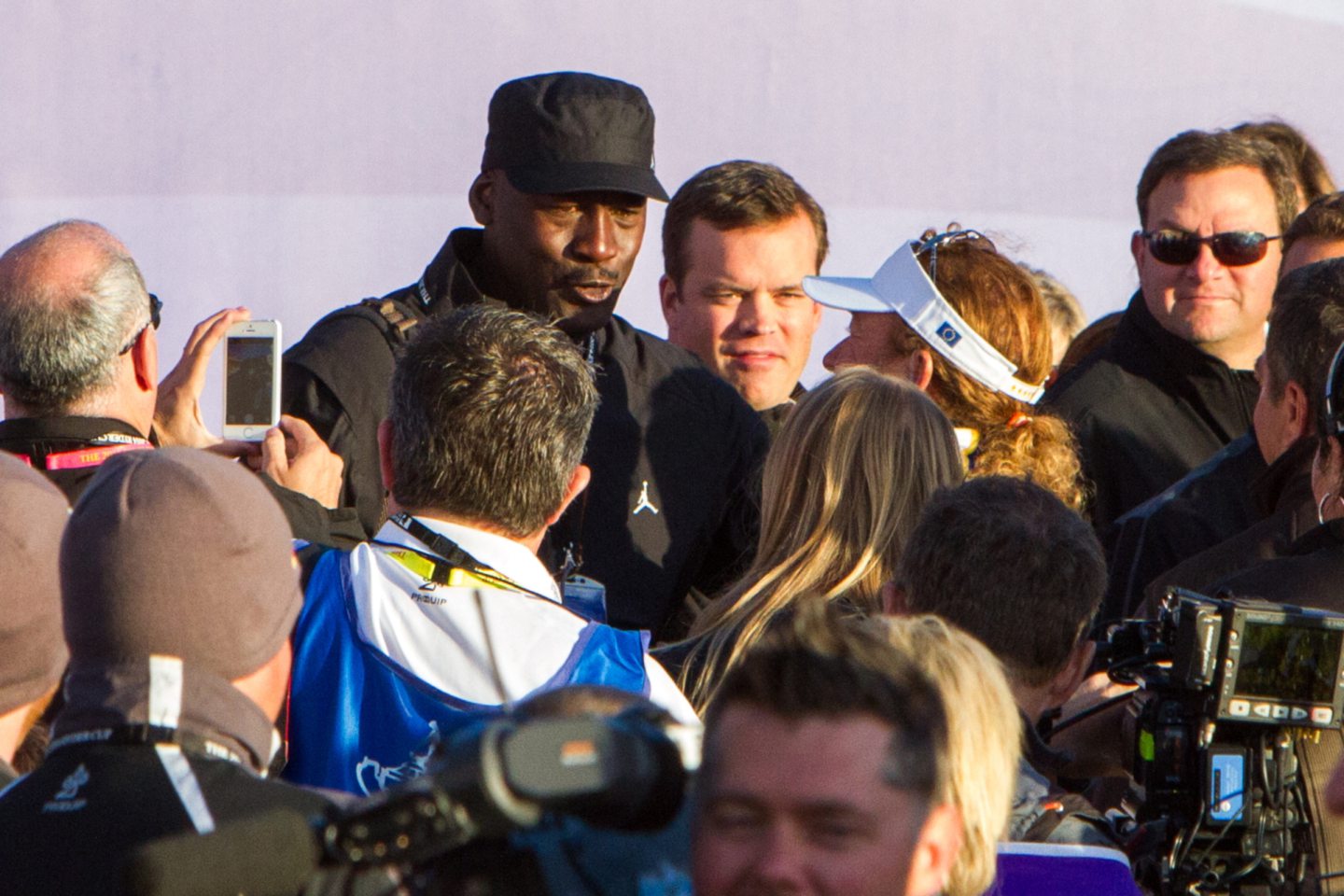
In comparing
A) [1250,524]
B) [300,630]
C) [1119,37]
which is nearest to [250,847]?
[300,630]

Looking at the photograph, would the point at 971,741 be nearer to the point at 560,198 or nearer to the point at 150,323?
the point at 150,323

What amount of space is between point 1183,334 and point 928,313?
916 mm

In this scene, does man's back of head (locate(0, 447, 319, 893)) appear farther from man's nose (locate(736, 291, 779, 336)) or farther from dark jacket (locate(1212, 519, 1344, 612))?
man's nose (locate(736, 291, 779, 336))

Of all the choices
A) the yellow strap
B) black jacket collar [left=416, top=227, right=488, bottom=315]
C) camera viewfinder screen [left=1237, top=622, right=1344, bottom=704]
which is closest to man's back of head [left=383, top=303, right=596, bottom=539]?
the yellow strap

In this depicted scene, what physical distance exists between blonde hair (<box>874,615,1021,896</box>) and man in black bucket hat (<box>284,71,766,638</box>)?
6.17ft

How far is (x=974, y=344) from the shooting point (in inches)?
150

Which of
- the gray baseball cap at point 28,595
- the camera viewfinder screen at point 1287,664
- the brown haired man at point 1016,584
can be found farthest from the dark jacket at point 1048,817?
the gray baseball cap at point 28,595

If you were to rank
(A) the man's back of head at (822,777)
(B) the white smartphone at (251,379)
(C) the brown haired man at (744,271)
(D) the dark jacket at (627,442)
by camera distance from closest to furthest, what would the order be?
(A) the man's back of head at (822,777) < (B) the white smartphone at (251,379) < (D) the dark jacket at (627,442) < (C) the brown haired man at (744,271)

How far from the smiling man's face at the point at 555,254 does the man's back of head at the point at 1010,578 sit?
5.42 feet

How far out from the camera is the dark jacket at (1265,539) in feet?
10.8

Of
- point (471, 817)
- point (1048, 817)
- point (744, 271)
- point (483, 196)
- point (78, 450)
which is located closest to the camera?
point (471, 817)

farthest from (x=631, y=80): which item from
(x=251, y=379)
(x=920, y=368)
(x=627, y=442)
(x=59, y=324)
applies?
(x=59, y=324)

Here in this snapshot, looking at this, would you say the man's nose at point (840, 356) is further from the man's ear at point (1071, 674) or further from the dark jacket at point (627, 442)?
the man's ear at point (1071, 674)

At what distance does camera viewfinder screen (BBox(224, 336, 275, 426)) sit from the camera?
3.60 meters
